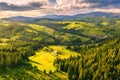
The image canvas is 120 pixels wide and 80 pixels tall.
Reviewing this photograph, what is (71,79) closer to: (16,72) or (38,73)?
(38,73)

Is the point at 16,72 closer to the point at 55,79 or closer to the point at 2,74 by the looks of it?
the point at 2,74

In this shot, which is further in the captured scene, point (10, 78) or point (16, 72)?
point (16, 72)

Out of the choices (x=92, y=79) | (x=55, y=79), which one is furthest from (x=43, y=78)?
(x=92, y=79)

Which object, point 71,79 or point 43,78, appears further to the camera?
point 71,79

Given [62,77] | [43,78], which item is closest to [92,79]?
[62,77]

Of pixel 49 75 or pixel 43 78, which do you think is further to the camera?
pixel 49 75

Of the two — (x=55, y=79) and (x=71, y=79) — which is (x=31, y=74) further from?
(x=71, y=79)

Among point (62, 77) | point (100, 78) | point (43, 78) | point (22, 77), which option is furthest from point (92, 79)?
point (22, 77)
